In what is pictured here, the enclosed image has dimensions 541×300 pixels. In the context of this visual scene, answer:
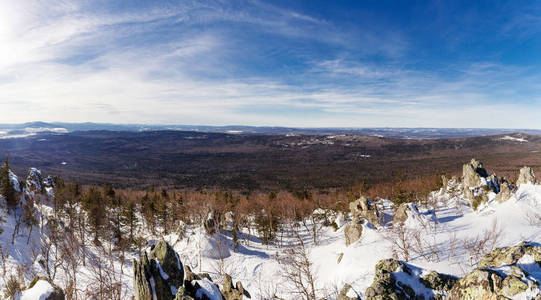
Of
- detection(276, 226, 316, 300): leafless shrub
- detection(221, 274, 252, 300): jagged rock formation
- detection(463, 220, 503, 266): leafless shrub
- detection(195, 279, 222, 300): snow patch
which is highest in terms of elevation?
detection(195, 279, 222, 300): snow patch

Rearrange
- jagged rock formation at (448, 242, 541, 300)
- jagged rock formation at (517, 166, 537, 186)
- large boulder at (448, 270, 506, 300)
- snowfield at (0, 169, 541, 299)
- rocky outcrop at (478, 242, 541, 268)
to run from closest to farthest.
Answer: jagged rock formation at (448, 242, 541, 300), large boulder at (448, 270, 506, 300), rocky outcrop at (478, 242, 541, 268), snowfield at (0, 169, 541, 299), jagged rock formation at (517, 166, 537, 186)

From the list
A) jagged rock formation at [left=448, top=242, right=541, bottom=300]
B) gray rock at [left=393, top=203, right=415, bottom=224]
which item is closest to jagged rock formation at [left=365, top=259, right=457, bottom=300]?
jagged rock formation at [left=448, top=242, right=541, bottom=300]

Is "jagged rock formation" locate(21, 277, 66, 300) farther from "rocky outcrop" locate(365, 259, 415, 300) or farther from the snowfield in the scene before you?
"rocky outcrop" locate(365, 259, 415, 300)

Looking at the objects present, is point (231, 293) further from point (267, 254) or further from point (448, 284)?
point (267, 254)

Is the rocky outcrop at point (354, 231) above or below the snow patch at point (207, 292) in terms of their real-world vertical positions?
below

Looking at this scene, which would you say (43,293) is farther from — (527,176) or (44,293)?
(527,176)

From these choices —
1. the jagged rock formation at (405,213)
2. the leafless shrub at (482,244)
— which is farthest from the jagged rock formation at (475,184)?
the leafless shrub at (482,244)

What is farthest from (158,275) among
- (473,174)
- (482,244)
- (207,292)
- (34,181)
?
(34,181)

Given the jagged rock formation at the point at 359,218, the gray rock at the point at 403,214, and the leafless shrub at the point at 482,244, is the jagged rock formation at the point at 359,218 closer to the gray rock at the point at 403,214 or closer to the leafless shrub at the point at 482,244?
the gray rock at the point at 403,214

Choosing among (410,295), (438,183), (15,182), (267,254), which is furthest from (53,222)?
(438,183)
